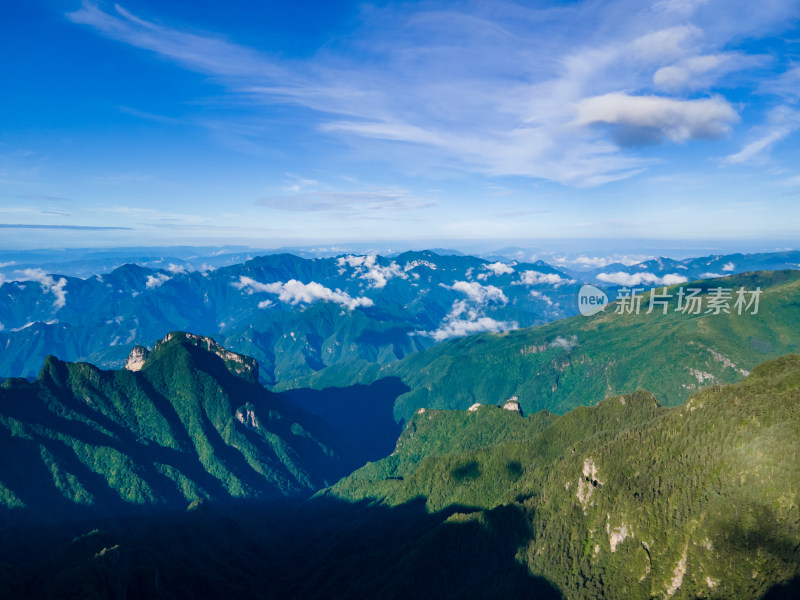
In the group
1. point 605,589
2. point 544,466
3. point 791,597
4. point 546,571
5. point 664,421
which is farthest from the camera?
point 544,466

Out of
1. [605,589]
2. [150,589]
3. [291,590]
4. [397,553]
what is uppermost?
[605,589]

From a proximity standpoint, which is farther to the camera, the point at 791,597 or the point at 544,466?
the point at 544,466

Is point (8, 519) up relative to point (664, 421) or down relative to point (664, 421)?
down

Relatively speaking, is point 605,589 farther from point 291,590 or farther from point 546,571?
point 291,590

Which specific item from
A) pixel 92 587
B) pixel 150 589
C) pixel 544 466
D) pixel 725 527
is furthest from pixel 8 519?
pixel 725 527

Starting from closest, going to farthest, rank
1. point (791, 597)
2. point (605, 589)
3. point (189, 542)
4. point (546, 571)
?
point (791, 597)
point (605, 589)
point (546, 571)
point (189, 542)

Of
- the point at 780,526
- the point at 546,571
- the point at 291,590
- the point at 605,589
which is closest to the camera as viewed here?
the point at 780,526

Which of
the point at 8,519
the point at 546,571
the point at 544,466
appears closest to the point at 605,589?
the point at 546,571

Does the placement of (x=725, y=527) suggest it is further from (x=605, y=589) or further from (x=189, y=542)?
(x=189, y=542)

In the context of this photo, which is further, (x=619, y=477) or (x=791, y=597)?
(x=619, y=477)
